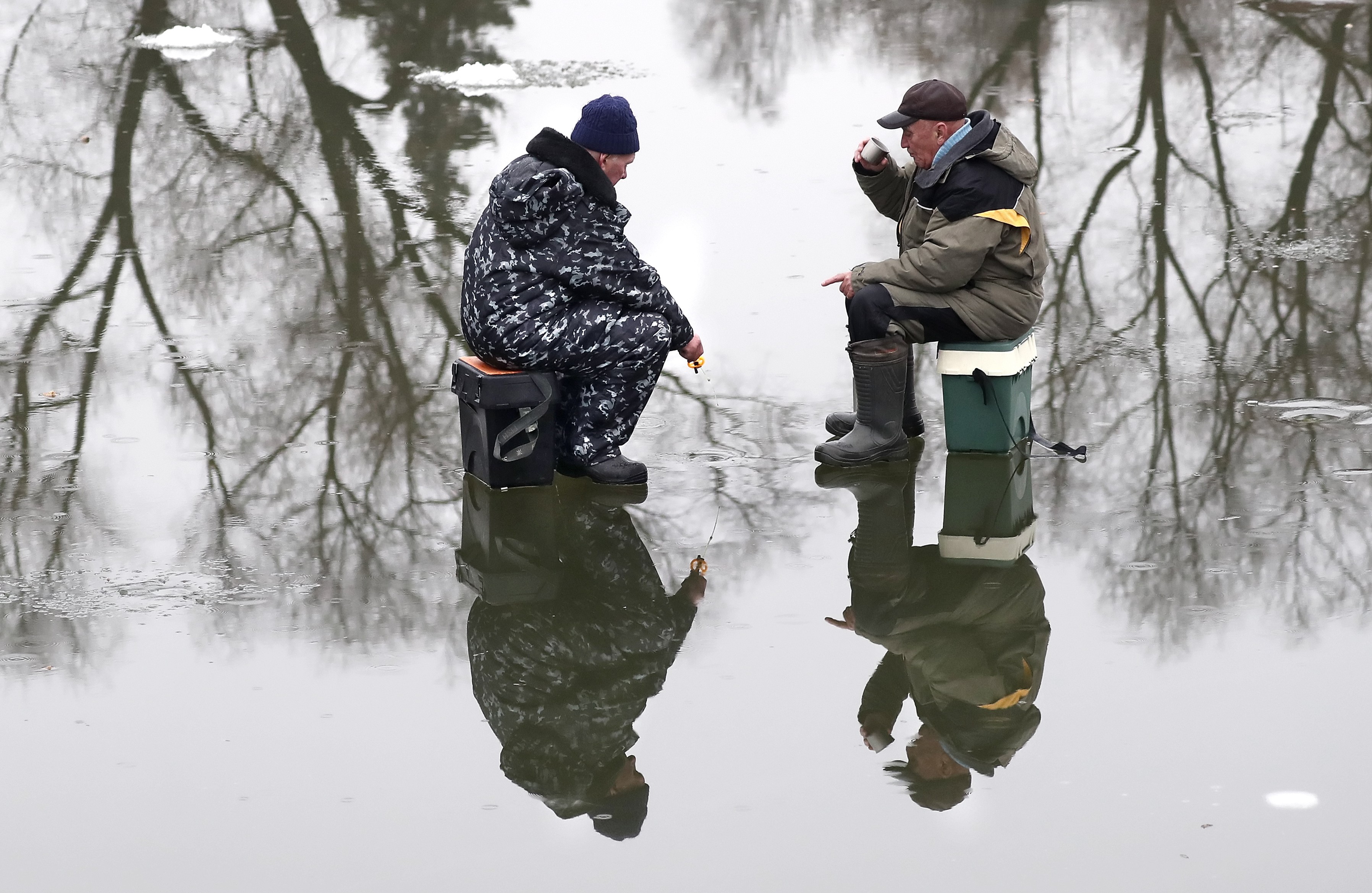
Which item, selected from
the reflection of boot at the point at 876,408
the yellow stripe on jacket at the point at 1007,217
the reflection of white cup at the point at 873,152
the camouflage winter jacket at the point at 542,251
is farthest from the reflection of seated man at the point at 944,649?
the reflection of white cup at the point at 873,152

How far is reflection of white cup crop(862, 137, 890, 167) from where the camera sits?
22.3 feet

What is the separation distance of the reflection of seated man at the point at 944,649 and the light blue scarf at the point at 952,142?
4.34 feet

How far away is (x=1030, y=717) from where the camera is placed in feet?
15.6

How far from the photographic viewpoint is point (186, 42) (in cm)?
1494

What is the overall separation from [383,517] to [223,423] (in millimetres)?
1417

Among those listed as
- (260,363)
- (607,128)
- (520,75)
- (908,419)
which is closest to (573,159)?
(607,128)

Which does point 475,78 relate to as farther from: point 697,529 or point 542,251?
point 697,529

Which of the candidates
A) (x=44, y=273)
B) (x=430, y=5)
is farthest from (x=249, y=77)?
(x=44, y=273)

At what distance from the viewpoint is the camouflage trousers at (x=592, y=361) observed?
625 cm

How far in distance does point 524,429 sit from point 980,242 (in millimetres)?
1866

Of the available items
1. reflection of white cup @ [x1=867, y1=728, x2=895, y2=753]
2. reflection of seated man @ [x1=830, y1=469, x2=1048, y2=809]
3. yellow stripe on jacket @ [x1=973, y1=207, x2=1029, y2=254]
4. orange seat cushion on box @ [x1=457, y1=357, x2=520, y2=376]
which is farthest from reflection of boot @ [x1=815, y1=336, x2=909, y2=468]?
reflection of white cup @ [x1=867, y1=728, x2=895, y2=753]

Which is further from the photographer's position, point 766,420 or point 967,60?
point 967,60

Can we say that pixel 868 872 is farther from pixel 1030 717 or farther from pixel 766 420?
pixel 766 420

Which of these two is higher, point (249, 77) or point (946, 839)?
point (249, 77)
